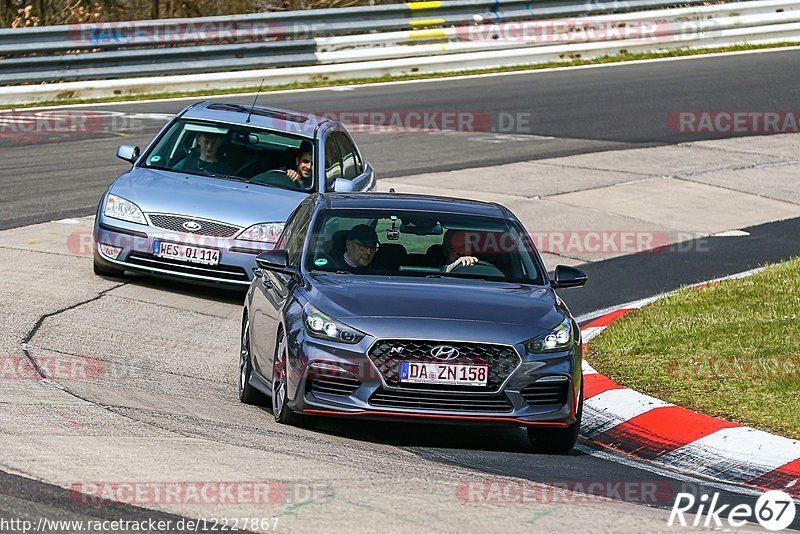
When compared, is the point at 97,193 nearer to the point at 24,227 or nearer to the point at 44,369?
the point at 24,227

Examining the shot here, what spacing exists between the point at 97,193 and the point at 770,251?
25.2ft

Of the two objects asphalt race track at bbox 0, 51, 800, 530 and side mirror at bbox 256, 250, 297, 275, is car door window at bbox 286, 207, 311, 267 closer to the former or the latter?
side mirror at bbox 256, 250, 297, 275

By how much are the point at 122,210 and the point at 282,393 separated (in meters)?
4.97

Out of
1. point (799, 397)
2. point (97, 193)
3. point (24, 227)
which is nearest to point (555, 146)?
point (97, 193)

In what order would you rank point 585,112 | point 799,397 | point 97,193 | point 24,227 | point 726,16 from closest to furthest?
A: point 799,397 → point 24,227 → point 97,193 → point 585,112 → point 726,16

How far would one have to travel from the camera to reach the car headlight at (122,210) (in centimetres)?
1292

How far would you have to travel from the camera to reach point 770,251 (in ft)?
52.6

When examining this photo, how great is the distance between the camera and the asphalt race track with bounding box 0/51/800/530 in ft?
25.8

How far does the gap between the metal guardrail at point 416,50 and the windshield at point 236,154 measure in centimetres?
1024
